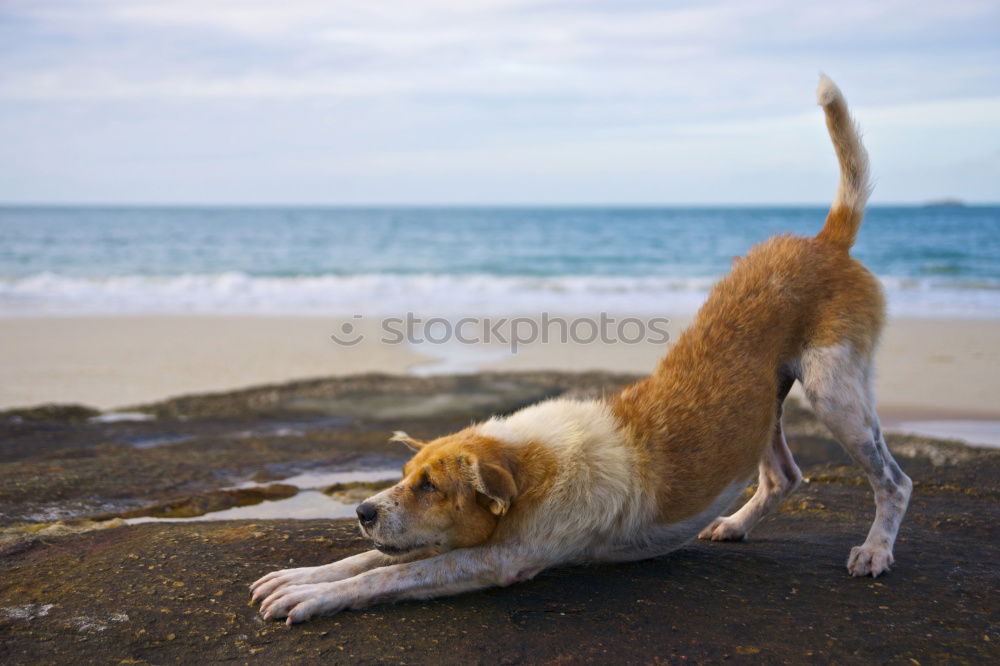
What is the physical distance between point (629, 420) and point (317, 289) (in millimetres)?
22082

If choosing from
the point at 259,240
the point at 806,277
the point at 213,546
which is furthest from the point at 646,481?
the point at 259,240

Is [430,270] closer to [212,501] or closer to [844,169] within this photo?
[212,501]

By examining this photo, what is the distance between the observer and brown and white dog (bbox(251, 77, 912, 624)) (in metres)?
3.95

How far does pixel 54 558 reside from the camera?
4.45 meters

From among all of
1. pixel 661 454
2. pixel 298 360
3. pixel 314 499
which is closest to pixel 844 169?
pixel 661 454

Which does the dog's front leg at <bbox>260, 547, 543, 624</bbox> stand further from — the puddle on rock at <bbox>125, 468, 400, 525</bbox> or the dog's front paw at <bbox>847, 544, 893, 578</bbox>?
the puddle on rock at <bbox>125, 468, 400, 525</bbox>

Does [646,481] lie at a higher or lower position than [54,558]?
higher

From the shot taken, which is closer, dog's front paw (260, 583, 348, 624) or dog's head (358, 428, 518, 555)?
dog's front paw (260, 583, 348, 624)

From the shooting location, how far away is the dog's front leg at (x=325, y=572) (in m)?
3.95

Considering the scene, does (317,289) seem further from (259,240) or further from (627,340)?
(259,240)

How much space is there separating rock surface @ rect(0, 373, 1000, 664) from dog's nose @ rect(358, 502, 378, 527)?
37 centimetres

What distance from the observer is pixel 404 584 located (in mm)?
3910

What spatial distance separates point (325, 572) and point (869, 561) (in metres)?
2.60

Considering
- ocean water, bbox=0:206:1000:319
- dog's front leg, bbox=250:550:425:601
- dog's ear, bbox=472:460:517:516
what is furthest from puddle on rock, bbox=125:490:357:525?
ocean water, bbox=0:206:1000:319
